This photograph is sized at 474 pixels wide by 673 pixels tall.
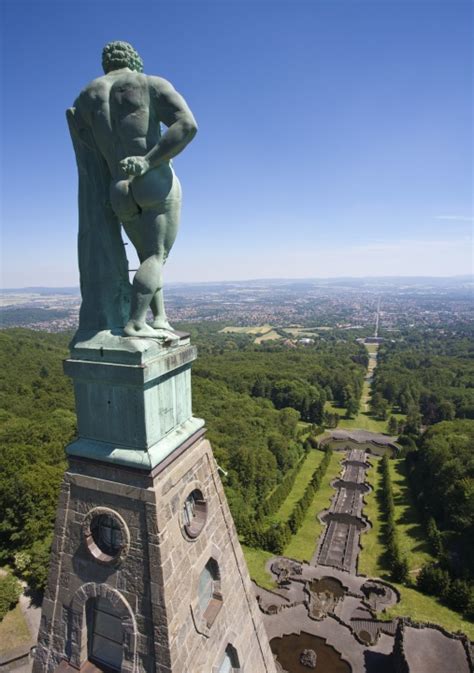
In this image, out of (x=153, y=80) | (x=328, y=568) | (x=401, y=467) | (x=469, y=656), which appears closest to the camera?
(x=153, y=80)

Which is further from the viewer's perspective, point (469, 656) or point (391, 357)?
point (391, 357)

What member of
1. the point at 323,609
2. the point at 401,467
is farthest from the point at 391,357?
the point at 323,609

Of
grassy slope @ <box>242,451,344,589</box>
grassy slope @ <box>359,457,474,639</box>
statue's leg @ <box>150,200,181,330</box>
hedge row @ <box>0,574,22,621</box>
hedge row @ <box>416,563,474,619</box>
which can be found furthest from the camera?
grassy slope @ <box>242,451,344,589</box>

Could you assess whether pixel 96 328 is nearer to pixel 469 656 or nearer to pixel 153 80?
pixel 153 80

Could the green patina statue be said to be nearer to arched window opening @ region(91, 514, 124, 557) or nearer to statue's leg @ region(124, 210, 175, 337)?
statue's leg @ region(124, 210, 175, 337)

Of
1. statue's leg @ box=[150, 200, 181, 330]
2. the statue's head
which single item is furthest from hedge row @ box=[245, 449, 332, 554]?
the statue's head

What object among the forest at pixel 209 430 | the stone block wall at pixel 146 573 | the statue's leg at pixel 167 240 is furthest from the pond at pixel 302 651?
the statue's leg at pixel 167 240

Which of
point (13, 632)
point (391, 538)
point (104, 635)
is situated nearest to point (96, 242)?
point (104, 635)
